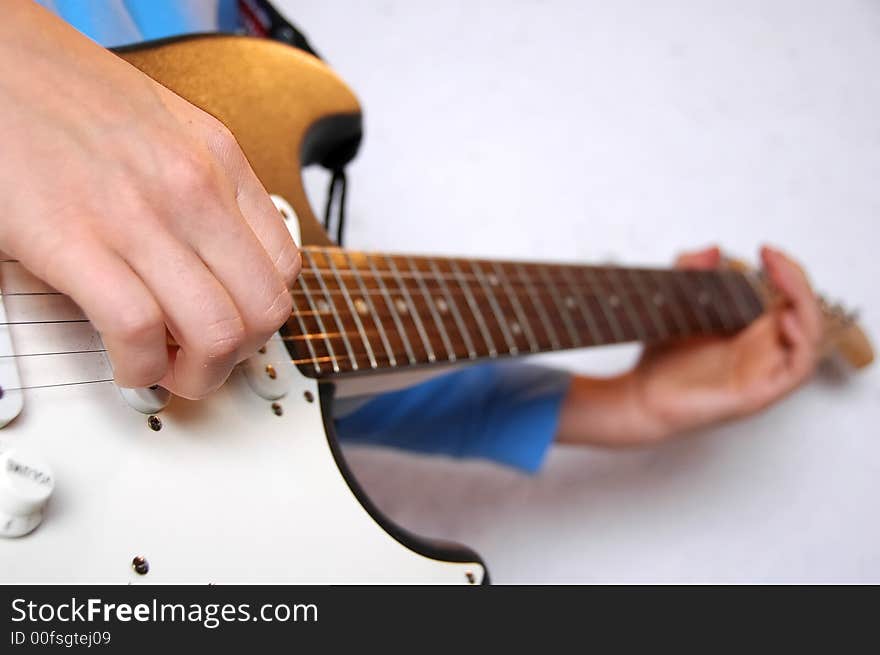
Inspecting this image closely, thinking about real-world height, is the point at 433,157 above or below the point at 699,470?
above

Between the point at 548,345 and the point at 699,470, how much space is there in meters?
0.50

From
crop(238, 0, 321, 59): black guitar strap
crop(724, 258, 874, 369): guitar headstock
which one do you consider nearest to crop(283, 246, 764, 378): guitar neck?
crop(724, 258, 874, 369): guitar headstock

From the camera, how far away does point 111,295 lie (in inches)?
12.2

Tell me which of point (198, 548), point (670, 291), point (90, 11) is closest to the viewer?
point (198, 548)

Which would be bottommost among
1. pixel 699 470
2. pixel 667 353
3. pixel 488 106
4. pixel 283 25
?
pixel 699 470

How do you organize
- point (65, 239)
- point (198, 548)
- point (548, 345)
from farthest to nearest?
point (548, 345) < point (198, 548) < point (65, 239)

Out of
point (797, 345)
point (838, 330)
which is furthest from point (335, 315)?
point (838, 330)

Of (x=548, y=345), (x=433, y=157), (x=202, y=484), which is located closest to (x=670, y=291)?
(x=548, y=345)

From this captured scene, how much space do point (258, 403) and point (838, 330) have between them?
805 millimetres

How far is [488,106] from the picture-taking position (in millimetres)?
1156

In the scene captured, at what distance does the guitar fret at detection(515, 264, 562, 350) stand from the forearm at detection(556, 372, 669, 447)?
0.25 meters

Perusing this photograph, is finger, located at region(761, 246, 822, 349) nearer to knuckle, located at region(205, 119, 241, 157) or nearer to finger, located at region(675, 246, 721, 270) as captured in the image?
finger, located at region(675, 246, 721, 270)

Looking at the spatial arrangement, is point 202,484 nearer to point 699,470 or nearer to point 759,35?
point 699,470

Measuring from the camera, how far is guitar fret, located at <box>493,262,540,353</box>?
2.30 ft
